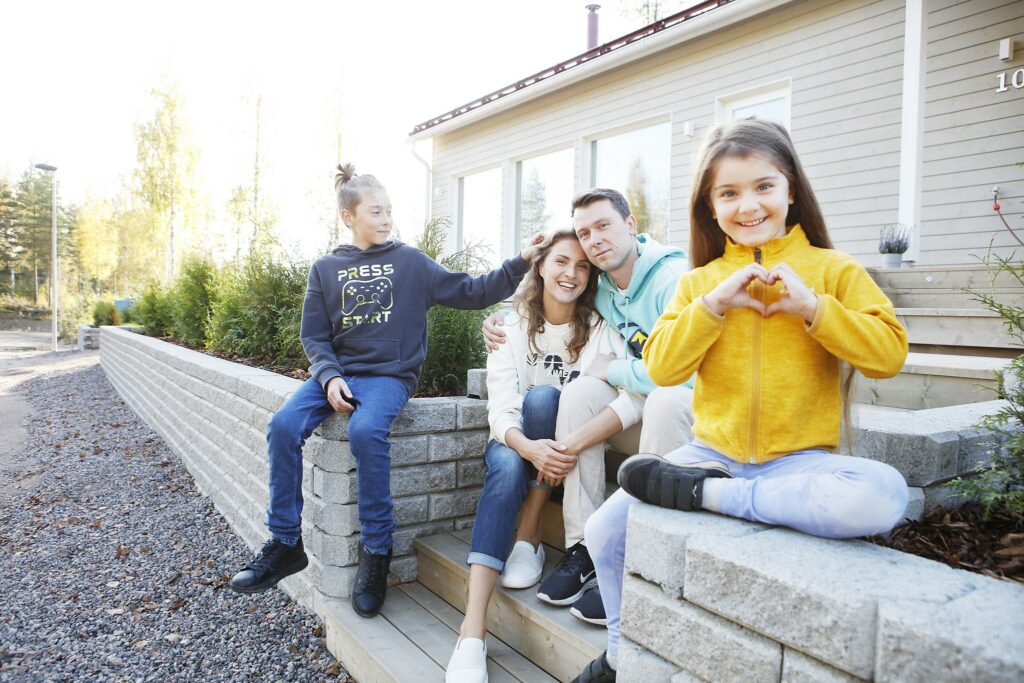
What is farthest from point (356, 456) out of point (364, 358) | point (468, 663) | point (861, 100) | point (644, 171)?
point (644, 171)

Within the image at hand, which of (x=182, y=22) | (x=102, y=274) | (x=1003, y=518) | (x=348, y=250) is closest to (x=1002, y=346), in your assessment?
(x=1003, y=518)

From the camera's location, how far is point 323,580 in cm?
255

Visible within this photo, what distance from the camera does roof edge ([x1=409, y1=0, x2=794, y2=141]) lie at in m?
6.02

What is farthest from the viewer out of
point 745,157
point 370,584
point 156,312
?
point 156,312

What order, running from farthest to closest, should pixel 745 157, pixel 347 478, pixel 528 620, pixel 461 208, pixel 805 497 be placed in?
pixel 461 208
pixel 347 478
pixel 528 620
pixel 745 157
pixel 805 497

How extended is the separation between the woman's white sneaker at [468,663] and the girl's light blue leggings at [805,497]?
1.66ft

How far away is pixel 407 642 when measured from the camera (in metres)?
2.18

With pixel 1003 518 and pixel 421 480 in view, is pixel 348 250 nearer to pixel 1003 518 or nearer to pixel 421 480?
pixel 421 480

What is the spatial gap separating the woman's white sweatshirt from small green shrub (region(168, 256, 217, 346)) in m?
5.49

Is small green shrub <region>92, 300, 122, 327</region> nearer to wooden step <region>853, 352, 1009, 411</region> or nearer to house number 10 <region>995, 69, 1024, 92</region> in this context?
wooden step <region>853, 352, 1009, 411</region>

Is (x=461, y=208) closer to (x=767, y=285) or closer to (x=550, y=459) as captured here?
(x=550, y=459)

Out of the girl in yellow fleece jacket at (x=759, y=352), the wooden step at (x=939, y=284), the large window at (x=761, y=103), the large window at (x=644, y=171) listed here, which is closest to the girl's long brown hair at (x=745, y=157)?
the girl in yellow fleece jacket at (x=759, y=352)

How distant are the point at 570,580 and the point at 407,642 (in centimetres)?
63

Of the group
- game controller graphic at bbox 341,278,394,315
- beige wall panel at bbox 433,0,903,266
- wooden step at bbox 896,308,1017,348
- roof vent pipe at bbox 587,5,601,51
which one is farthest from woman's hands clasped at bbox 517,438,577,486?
roof vent pipe at bbox 587,5,601,51
